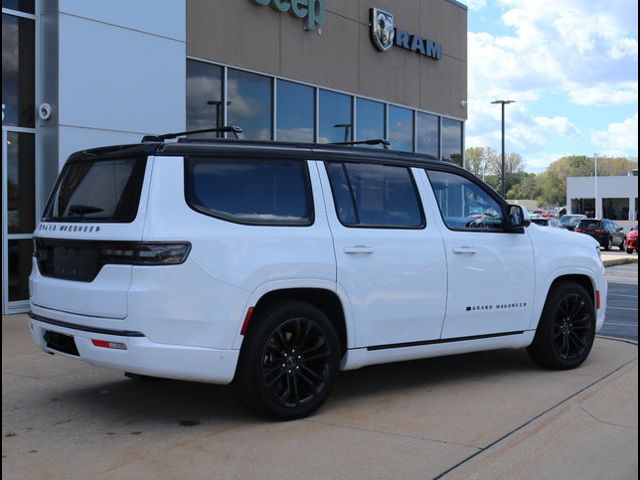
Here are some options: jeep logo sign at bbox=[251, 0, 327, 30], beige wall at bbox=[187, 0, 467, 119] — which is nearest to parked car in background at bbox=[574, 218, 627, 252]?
beige wall at bbox=[187, 0, 467, 119]

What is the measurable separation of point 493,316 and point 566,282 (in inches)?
44.6

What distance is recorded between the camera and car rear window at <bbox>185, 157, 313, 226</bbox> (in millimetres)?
5070

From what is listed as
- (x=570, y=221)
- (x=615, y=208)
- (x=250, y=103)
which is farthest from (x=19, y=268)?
(x=615, y=208)

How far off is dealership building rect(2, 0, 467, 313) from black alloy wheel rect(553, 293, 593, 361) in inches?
76.8

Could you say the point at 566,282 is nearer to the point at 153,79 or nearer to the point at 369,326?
the point at 369,326

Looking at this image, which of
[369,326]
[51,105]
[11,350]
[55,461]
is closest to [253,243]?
[369,326]

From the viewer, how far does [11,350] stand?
25.9 ft

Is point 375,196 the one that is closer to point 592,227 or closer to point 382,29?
point 382,29

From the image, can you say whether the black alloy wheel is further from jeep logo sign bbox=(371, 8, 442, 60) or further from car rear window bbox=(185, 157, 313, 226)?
jeep logo sign bbox=(371, 8, 442, 60)

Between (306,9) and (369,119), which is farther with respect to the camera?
(369,119)

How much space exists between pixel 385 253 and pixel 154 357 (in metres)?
1.93

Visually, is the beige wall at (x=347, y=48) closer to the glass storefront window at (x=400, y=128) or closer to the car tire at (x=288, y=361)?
the glass storefront window at (x=400, y=128)

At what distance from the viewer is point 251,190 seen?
208 inches

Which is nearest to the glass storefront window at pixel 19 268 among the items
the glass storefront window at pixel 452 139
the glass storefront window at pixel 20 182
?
the glass storefront window at pixel 20 182
